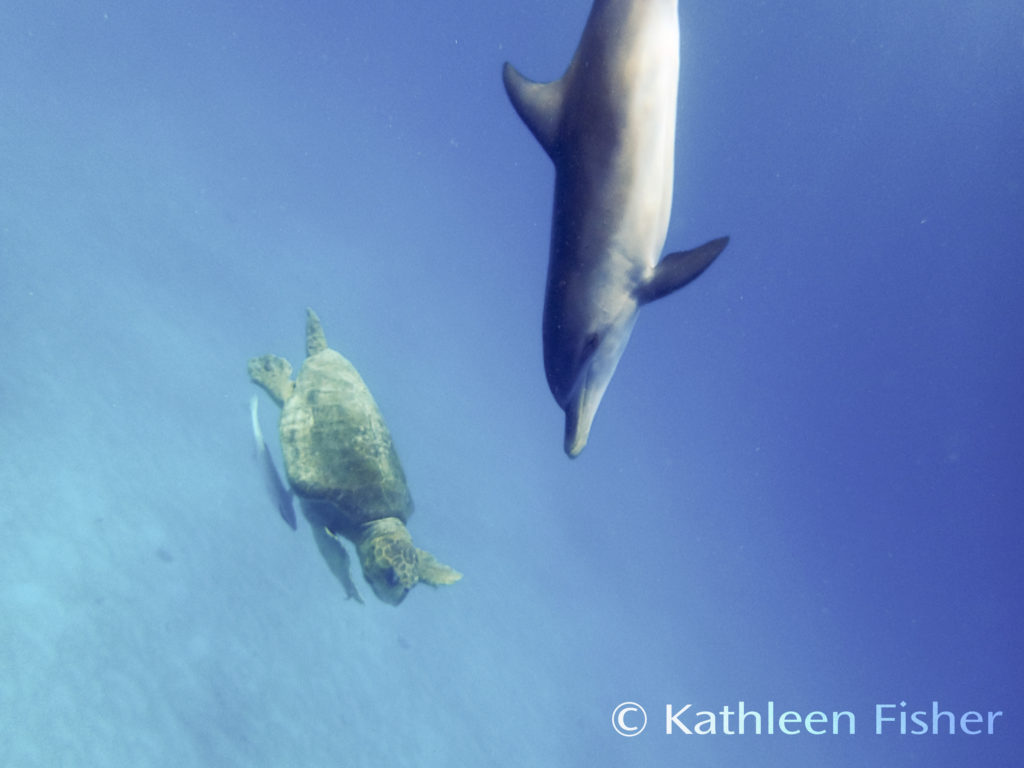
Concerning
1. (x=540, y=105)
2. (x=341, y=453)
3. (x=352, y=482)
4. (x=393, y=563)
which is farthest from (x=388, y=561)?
(x=540, y=105)

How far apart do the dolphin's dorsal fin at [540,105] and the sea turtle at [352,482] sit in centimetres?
528

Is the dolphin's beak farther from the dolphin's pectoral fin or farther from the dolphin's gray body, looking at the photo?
the dolphin's pectoral fin

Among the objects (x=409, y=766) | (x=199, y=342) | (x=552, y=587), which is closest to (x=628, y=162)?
(x=409, y=766)

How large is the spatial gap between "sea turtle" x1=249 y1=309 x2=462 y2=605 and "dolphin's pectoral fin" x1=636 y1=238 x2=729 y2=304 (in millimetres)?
5344

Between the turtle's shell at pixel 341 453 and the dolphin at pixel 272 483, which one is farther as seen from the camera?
the dolphin at pixel 272 483

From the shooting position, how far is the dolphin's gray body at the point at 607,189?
3.03 metres

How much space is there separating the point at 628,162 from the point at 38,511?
41.6 feet

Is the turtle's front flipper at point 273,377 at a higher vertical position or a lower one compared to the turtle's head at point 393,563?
higher

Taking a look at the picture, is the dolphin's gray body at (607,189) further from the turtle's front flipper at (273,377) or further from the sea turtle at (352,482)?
the turtle's front flipper at (273,377)

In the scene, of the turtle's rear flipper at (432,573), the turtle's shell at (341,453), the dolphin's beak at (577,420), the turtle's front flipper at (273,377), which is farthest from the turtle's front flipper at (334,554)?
the dolphin's beak at (577,420)

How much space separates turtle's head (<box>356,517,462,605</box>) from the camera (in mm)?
7547

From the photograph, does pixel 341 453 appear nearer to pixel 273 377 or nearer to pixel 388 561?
pixel 388 561

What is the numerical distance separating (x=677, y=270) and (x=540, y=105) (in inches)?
47.8

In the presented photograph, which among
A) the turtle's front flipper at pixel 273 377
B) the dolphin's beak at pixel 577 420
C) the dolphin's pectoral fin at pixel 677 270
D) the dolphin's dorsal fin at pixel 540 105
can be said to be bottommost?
the dolphin's beak at pixel 577 420
